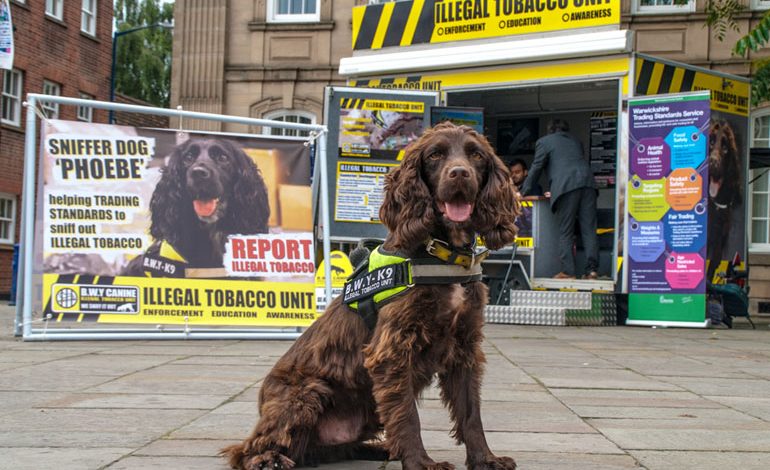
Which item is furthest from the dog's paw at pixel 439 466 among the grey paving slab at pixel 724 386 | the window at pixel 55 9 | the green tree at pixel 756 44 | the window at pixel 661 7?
the window at pixel 55 9

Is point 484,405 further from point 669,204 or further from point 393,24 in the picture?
point 393,24

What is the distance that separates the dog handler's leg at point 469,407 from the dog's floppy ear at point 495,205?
17.1 inches

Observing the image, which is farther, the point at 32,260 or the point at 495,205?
the point at 32,260

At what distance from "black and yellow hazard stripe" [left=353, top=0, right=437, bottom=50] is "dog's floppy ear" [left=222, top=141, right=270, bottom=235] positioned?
16.5 feet

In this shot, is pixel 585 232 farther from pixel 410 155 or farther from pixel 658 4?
pixel 410 155

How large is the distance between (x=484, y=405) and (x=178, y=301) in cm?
421

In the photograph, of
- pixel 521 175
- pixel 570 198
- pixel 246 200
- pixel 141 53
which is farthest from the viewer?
pixel 141 53

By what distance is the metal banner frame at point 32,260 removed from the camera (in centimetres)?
859

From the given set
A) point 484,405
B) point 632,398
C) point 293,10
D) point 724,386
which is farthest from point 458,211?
point 293,10

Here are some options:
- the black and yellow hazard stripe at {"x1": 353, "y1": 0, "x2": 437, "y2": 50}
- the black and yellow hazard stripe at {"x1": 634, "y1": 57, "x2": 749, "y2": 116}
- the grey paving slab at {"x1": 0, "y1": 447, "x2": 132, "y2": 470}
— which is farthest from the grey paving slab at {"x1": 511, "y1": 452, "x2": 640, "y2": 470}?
the black and yellow hazard stripe at {"x1": 353, "y1": 0, "x2": 437, "y2": 50}

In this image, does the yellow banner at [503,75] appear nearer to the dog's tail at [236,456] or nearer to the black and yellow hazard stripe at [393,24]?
the black and yellow hazard stripe at [393,24]

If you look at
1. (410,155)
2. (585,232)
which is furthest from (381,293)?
(585,232)

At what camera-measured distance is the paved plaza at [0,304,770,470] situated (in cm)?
412

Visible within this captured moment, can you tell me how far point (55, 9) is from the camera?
27297mm
